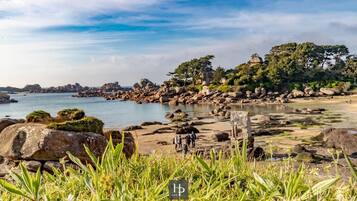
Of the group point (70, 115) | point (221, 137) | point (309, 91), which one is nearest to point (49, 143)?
point (70, 115)

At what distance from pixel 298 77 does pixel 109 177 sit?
3690 inches

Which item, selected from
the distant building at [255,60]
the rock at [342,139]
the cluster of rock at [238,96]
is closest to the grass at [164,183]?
the rock at [342,139]

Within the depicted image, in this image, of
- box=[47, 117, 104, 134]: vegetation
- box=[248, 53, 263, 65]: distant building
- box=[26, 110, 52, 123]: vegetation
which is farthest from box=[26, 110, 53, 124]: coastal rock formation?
box=[248, 53, 263, 65]: distant building

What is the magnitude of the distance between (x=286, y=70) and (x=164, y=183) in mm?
91031

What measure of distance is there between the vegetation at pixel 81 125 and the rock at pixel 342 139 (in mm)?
13942

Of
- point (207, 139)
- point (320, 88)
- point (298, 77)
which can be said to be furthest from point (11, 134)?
point (298, 77)

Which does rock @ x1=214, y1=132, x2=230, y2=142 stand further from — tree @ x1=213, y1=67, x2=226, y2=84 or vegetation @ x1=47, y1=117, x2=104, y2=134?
tree @ x1=213, y1=67, x2=226, y2=84

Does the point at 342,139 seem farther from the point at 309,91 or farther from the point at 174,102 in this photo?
the point at 174,102

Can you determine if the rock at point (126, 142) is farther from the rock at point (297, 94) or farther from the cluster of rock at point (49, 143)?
the rock at point (297, 94)

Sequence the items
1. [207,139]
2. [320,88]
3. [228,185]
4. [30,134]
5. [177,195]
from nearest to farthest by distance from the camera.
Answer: [177,195], [228,185], [30,134], [207,139], [320,88]

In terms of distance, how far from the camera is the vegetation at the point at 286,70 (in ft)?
291

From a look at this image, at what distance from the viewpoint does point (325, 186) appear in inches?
104

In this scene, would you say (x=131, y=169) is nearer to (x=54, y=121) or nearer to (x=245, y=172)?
(x=245, y=172)

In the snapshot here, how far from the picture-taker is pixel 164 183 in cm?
288
